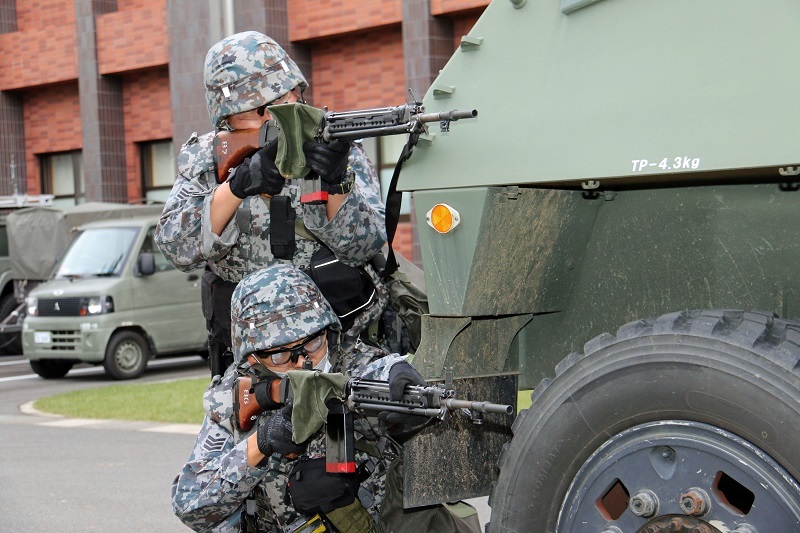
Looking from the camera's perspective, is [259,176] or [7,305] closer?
[259,176]

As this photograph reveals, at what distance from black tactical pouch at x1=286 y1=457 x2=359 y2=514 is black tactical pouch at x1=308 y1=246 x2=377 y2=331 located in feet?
1.78

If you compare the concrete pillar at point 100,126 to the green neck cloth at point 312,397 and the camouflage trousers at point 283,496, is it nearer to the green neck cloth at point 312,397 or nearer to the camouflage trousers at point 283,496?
the camouflage trousers at point 283,496

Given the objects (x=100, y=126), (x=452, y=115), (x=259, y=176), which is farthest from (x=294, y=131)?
(x=100, y=126)

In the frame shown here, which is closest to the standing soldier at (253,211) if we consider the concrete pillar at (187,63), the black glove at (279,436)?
the black glove at (279,436)

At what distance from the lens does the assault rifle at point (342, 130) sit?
2.82 meters

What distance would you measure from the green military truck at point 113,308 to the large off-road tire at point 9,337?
109 inches

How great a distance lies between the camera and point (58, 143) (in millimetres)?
24578

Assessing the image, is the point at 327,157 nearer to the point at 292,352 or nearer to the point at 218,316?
the point at 292,352

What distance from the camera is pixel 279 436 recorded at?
3.48m

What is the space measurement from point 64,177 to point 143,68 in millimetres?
4116

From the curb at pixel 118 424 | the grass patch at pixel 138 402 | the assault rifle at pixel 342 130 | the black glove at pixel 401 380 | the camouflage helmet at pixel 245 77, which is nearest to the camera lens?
the assault rifle at pixel 342 130

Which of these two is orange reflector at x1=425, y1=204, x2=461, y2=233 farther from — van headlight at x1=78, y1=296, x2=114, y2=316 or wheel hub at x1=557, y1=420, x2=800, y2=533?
van headlight at x1=78, y1=296, x2=114, y2=316

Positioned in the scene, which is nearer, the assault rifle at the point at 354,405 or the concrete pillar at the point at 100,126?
the assault rifle at the point at 354,405

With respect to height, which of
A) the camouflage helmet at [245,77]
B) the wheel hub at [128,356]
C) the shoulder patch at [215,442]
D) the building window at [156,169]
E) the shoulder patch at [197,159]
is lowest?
the wheel hub at [128,356]
